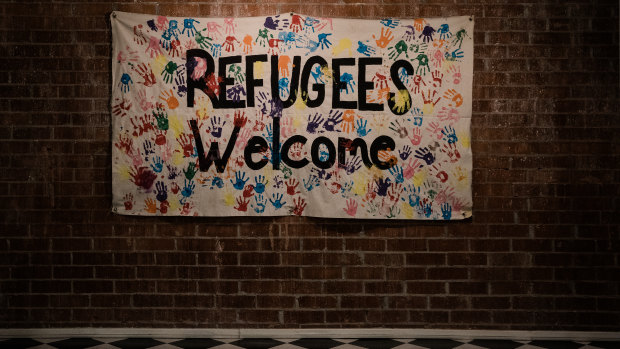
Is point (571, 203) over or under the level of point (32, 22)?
under

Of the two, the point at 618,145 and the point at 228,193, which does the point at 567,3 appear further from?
the point at 228,193

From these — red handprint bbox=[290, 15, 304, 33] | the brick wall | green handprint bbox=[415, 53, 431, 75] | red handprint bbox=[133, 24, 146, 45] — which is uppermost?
red handprint bbox=[290, 15, 304, 33]

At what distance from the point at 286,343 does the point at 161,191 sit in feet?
4.66

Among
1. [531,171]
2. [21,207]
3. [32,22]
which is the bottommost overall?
[21,207]

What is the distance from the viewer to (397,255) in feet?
14.2

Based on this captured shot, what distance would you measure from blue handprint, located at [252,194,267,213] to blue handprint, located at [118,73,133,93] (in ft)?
4.04

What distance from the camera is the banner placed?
13.9 ft

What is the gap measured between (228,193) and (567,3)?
281 centimetres

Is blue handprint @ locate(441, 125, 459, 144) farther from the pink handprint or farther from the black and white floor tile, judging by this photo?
the black and white floor tile

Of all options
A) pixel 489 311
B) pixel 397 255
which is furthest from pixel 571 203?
pixel 397 255

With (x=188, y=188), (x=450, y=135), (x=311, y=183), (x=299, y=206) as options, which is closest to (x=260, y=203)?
(x=299, y=206)

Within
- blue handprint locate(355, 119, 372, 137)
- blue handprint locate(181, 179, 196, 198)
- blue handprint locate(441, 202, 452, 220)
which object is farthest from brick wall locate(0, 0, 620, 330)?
blue handprint locate(355, 119, 372, 137)

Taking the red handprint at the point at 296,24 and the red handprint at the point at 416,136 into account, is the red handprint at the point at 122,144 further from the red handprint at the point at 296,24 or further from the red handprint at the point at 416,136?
the red handprint at the point at 416,136

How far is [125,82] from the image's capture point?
429cm
